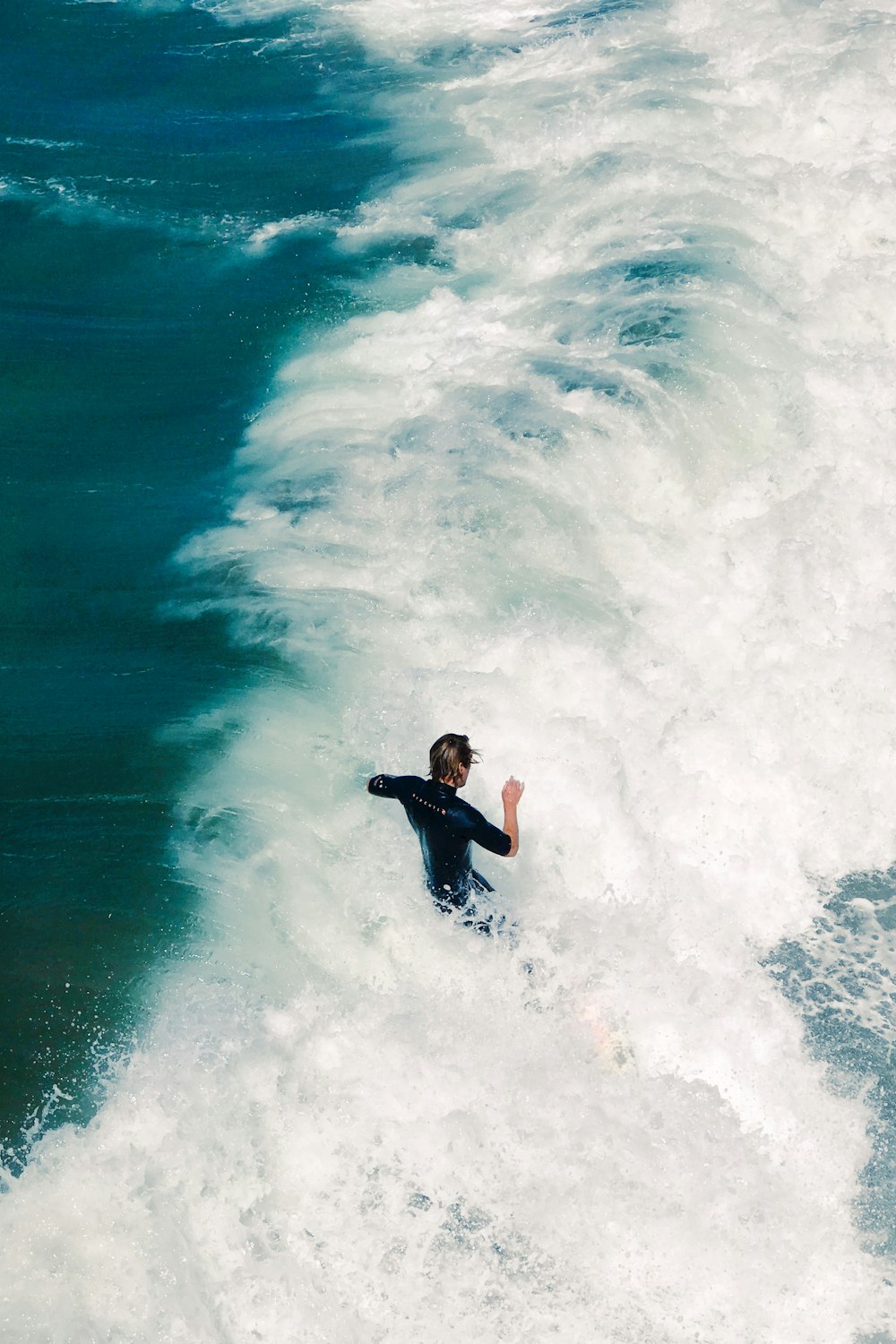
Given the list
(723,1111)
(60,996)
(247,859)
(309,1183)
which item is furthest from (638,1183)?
(60,996)

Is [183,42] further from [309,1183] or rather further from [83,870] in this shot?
[309,1183]

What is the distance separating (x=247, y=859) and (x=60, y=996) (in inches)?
46.9

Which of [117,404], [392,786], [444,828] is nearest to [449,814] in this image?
[444,828]

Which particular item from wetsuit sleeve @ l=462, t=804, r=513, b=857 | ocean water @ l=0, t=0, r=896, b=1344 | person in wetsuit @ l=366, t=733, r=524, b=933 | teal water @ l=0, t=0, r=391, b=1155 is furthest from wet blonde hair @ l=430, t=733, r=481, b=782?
teal water @ l=0, t=0, r=391, b=1155

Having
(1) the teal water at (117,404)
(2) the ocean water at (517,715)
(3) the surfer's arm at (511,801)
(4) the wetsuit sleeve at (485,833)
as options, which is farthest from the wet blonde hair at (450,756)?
(1) the teal water at (117,404)

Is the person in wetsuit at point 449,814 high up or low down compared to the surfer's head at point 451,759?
down

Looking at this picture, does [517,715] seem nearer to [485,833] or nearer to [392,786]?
[392,786]

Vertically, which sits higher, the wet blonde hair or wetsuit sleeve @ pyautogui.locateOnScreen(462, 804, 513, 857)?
the wet blonde hair

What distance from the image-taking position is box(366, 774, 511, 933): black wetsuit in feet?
15.5

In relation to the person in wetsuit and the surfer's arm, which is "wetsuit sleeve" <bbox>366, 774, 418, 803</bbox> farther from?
the surfer's arm

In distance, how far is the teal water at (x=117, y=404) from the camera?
19.7 ft

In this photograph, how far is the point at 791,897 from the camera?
600 centimetres

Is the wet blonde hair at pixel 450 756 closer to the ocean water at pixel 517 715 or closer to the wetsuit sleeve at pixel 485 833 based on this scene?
the wetsuit sleeve at pixel 485 833

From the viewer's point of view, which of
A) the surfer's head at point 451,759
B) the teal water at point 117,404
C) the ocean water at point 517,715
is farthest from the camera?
the teal water at point 117,404
